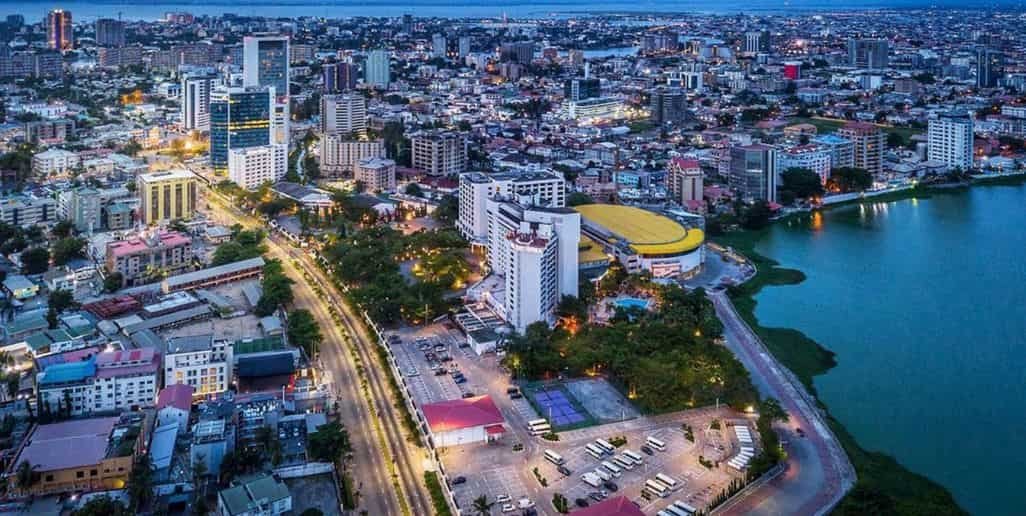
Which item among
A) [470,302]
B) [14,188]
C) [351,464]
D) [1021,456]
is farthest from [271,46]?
[1021,456]

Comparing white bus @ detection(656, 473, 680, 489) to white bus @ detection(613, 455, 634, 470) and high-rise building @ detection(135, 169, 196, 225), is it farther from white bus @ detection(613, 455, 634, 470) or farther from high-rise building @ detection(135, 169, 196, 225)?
high-rise building @ detection(135, 169, 196, 225)

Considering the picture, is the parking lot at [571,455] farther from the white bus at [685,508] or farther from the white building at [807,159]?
the white building at [807,159]

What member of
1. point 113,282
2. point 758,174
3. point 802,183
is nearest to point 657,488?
point 113,282

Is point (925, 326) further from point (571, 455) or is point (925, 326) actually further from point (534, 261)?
point (571, 455)

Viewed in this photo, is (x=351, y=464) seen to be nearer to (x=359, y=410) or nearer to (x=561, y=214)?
(x=359, y=410)

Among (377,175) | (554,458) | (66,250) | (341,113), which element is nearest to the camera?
(554,458)
